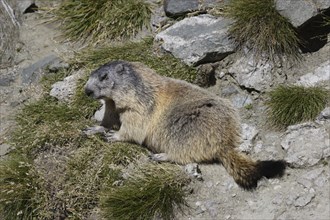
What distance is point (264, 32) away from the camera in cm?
954

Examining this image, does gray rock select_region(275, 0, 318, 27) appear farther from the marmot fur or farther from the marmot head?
the marmot head

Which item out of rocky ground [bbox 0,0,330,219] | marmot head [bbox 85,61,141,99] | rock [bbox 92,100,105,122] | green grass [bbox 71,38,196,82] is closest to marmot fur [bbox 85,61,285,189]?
marmot head [bbox 85,61,141,99]

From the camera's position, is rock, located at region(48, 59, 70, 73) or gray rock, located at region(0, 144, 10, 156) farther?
rock, located at region(48, 59, 70, 73)

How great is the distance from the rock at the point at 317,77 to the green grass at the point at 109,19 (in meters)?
3.00

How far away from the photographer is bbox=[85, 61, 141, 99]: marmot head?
867cm

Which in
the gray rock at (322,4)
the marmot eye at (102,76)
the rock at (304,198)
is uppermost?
→ the gray rock at (322,4)

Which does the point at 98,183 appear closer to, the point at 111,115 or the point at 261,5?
the point at 111,115

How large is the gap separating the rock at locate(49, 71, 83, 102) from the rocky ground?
0.42m

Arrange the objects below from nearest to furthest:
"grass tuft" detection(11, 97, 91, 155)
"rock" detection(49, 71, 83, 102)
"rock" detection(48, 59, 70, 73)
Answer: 1. "grass tuft" detection(11, 97, 91, 155)
2. "rock" detection(49, 71, 83, 102)
3. "rock" detection(48, 59, 70, 73)

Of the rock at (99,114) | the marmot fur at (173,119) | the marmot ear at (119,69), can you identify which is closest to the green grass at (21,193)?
the marmot fur at (173,119)

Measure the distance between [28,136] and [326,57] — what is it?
469 cm

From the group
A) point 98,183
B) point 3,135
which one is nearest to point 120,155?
point 98,183

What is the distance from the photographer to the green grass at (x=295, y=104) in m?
8.53

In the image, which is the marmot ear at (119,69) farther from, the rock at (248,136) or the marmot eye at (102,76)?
the rock at (248,136)
